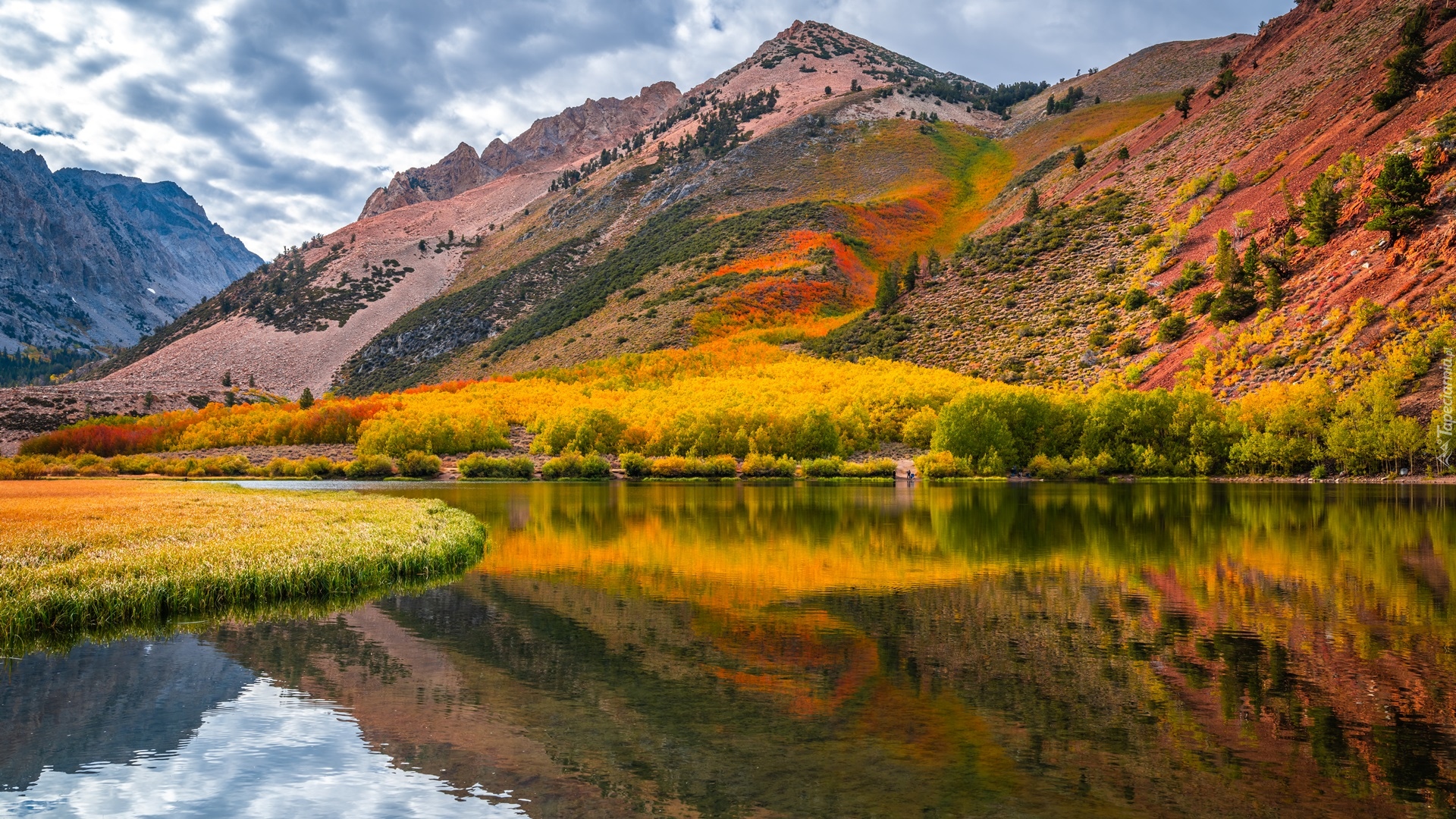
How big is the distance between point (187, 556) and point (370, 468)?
62.4 metres

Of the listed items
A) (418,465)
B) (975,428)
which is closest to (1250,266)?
(975,428)

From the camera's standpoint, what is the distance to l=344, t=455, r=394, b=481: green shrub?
79.4 meters

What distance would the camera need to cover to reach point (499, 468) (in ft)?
264

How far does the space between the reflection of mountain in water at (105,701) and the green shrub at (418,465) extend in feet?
215

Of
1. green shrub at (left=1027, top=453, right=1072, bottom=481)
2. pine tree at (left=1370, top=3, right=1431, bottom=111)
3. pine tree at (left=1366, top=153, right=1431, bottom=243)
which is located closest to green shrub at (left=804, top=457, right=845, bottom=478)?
green shrub at (left=1027, top=453, right=1072, bottom=481)

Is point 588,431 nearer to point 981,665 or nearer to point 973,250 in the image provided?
point 973,250

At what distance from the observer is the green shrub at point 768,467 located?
2918 inches

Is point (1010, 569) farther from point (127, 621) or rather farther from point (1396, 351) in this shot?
point (1396, 351)

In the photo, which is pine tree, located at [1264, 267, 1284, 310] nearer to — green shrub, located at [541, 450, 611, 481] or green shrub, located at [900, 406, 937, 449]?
green shrub, located at [900, 406, 937, 449]

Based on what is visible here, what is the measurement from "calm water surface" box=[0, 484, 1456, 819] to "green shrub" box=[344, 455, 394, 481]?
197 feet

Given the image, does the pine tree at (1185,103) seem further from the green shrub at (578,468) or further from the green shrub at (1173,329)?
the green shrub at (578,468)

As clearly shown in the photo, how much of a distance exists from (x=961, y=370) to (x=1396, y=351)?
36.3m

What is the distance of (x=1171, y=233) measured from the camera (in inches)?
3339

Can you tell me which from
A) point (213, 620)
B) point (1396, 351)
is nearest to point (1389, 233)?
point (1396, 351)
